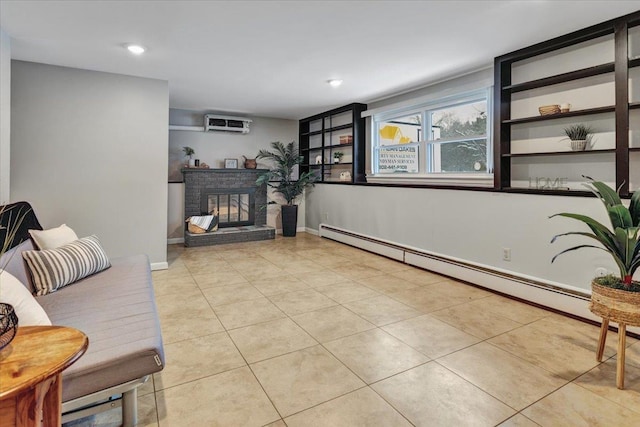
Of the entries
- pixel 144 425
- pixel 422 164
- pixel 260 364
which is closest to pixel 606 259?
pixel 422 164

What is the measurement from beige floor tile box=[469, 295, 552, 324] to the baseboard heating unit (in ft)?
0.31

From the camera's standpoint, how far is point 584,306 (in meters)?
2.77

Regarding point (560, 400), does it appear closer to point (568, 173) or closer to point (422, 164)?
point (568, 173)

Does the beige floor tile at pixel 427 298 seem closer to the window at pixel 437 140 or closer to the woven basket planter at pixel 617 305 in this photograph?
the woven basket planter at pixel 617 305

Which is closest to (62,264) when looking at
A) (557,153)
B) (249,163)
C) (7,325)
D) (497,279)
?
(7,325)

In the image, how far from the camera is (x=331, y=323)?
2.72 meters

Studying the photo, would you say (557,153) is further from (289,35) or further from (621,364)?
(289,35)

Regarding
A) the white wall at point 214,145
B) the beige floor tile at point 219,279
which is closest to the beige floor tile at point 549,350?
the beige floor tile at point 219,279

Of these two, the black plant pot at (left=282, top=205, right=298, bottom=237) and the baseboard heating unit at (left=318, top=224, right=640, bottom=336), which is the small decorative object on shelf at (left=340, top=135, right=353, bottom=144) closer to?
the black plant pot at (left=282, top=205, right=298, bottom=237)

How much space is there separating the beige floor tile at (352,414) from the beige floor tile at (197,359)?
623 millimetres

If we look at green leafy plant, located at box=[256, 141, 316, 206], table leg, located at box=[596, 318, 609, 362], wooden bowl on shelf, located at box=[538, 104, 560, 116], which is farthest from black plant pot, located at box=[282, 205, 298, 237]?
table leg, located at box=[596, 318, 609, 362]

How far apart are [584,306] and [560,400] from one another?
1348mm

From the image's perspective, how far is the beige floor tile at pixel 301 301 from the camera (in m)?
3.00

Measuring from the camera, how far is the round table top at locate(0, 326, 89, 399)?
2.99ft
